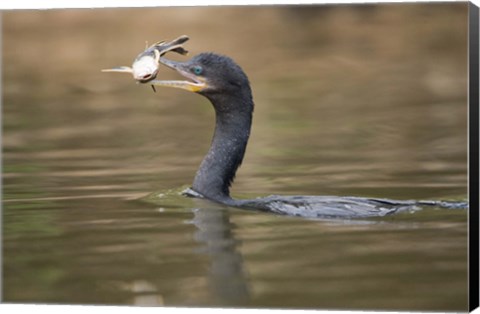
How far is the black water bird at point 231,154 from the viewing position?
36.0ft

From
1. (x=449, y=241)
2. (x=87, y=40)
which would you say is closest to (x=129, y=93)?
(x=87, y=40)

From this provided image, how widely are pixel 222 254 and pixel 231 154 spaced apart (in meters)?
1.69

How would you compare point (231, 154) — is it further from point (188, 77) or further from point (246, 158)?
point (246, 158)

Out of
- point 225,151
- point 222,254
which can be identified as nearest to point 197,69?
point 225,151

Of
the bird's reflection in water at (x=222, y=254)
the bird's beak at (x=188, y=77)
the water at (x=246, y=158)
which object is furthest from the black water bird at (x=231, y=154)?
the bird's reflection in water at (x=222, y=254)

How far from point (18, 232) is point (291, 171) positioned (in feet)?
8.32

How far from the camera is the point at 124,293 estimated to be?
33.0ft

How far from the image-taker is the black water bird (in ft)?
36.0

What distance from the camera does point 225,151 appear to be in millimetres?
11742

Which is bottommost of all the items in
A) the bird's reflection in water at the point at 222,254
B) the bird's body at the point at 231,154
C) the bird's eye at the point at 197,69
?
the bird's reflection in water at the point at 222,254

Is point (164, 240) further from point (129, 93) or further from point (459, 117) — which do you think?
point (129, 93)

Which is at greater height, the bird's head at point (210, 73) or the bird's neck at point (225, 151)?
the bird's head at point (210, 73)

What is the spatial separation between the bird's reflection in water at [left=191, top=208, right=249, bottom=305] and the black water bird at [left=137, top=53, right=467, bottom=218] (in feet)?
1.04

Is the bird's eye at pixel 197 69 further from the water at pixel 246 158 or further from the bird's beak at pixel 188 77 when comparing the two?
the water at pixel 246 158
